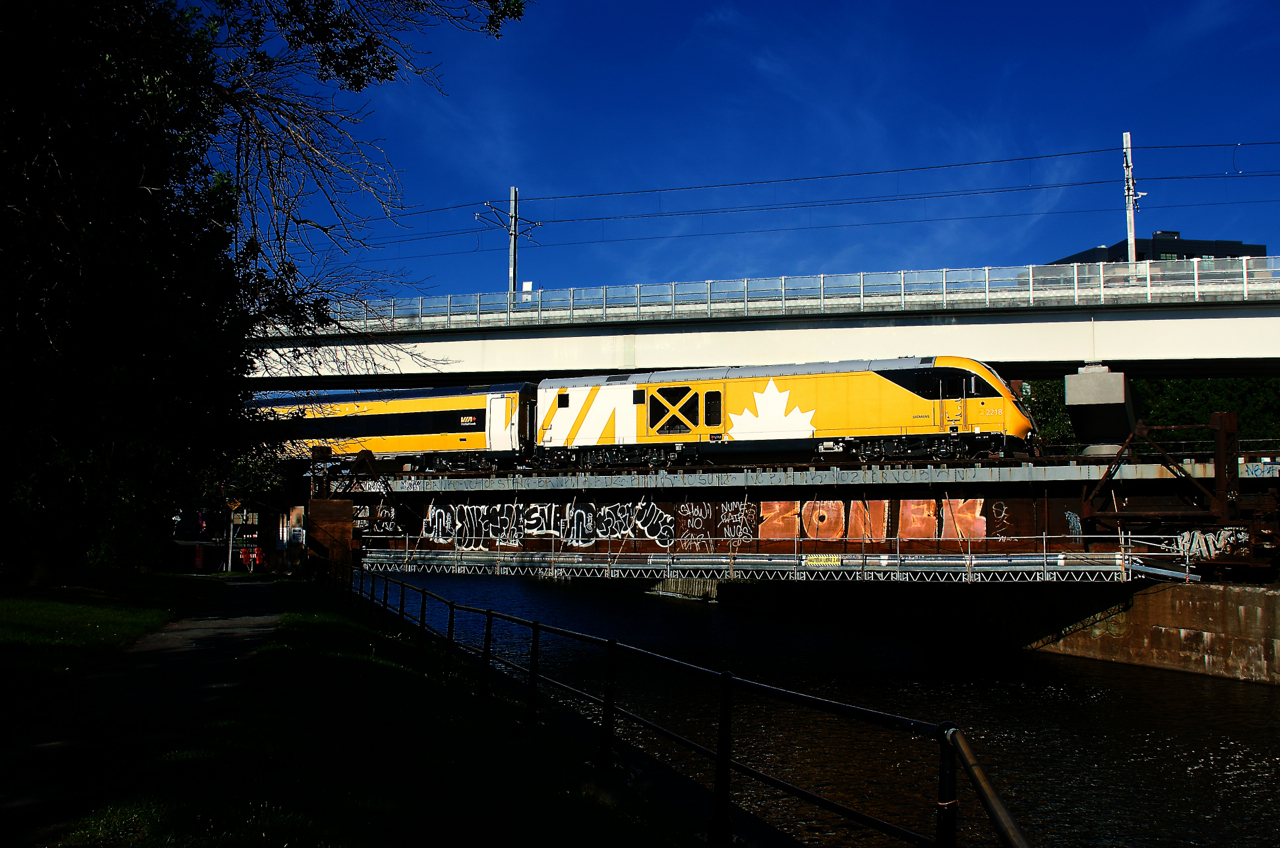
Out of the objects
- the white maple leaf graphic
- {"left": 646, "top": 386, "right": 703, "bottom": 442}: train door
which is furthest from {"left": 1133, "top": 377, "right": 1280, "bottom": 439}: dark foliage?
{"left": 646, "top": 386, "right": 703, "bottom": 442}: train door

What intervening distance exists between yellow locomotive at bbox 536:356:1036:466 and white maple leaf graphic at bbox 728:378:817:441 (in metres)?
0.04

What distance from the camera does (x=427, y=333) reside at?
3881cm

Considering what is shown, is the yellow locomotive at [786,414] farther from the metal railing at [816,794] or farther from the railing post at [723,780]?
the railing post at [723,780]

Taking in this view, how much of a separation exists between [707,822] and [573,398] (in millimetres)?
27092

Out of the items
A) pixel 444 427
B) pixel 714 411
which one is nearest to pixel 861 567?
pixel 714 411

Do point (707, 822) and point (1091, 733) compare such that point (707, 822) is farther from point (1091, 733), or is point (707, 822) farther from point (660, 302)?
point (660, 302)

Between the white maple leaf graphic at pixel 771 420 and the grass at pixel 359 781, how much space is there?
810 inches

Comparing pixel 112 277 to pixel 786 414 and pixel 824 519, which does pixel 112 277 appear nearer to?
pixel 824 519

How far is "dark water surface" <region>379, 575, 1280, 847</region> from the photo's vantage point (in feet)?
43.7

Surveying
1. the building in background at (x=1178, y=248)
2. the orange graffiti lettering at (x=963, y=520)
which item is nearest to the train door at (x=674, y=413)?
the orange graffiti lettering at (x=963, y=520)

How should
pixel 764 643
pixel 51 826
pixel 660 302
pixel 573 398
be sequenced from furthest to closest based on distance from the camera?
pixel 660 302
pixel 573 398
pixel 764 643
pixel 51 826

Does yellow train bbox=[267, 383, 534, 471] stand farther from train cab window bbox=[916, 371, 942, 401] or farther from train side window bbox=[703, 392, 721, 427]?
train cab window bbox=[916, 371, 942, 401]

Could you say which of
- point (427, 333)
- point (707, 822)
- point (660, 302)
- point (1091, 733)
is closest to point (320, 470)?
point (427, 333)

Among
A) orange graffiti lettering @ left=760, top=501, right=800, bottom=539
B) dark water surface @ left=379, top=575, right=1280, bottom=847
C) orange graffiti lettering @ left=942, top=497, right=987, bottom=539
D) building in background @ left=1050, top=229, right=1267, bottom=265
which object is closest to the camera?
dark water surface @ left=379, top=575, right=1280, bottom=847
